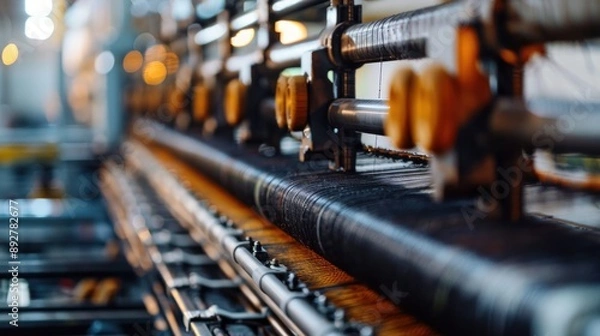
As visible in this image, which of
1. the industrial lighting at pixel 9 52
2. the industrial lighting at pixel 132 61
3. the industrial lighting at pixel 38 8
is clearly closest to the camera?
the industrial lighting at pixel 38 8

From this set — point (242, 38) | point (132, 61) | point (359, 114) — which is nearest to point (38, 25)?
point (132, 61)

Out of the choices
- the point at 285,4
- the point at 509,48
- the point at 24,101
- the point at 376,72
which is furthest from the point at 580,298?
the point at 24,101

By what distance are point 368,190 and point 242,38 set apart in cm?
215

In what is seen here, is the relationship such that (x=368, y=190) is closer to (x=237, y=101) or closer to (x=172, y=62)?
(x=237, y=101)

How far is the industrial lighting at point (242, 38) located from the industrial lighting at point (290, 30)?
17.9 inches

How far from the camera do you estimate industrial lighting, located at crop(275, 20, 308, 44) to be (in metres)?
2.68

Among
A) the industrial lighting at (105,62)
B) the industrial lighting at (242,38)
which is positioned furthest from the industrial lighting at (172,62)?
the industrial lighting at (105,62)

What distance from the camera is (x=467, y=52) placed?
1.04 meters

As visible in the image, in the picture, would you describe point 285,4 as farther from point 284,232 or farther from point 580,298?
point 580,298

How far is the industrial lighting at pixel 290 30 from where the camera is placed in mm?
2682

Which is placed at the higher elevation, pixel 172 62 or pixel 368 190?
pixel 172 62

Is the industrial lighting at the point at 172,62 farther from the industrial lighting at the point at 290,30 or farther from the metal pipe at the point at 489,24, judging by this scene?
the metal pipe at the point at 489,24

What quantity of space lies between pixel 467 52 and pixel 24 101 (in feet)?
38.0

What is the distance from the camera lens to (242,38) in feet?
11.5
